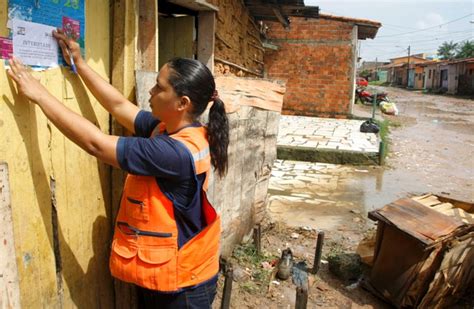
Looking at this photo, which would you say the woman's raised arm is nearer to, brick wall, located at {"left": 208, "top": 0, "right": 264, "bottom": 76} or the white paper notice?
the white paper notice

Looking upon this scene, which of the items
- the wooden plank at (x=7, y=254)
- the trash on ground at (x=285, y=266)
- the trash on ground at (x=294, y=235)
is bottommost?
the trash on ground at (x=294, y=235)

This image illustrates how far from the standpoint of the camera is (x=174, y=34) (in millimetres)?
4996

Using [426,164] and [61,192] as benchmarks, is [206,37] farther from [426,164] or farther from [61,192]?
[426,164]

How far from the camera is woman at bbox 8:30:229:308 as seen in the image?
5.43 ft

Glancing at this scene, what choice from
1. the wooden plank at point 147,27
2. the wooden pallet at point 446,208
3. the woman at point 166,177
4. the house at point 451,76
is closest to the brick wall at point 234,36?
the wooden plank at point 147,27

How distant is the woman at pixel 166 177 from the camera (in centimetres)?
165

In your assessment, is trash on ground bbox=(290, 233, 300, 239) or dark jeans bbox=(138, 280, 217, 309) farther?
trash on ground bbox=(290, 233, 300, 239)

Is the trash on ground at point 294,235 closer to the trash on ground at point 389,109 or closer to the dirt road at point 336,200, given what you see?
the dirt road at point 336,200

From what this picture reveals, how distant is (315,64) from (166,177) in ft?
44.5

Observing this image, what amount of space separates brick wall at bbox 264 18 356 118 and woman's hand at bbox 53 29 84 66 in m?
13.2

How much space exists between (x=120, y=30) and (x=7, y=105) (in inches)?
32.9

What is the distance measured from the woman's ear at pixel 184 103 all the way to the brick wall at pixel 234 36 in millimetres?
3965

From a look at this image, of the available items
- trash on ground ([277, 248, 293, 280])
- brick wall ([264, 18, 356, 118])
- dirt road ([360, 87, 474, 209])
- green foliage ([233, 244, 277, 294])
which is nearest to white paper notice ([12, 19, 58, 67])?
green foliage ([233, 244, 277, 294])

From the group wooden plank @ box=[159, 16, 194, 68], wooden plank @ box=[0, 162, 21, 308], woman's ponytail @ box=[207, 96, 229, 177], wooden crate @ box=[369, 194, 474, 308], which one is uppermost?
wooden plank @ box=[159, 16, 194, 68]
